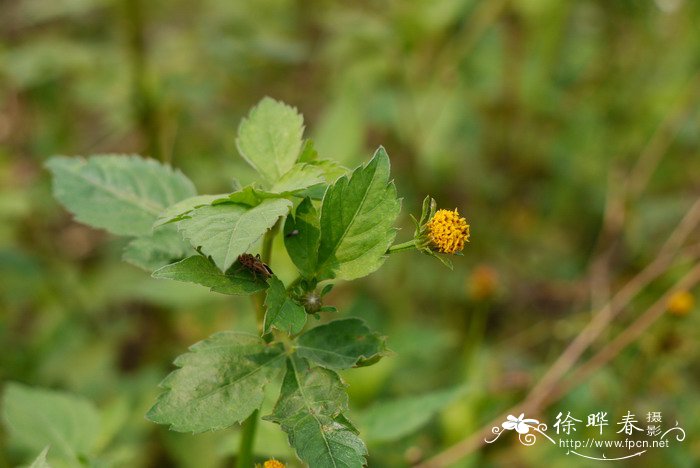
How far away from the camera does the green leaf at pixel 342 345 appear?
34.4 inches

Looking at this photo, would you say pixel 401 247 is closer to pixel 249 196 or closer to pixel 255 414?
pixel 249 196

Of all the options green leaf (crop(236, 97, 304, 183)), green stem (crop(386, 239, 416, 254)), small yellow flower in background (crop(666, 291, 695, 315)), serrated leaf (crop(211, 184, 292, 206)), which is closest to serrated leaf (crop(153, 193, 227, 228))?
serrated leaf (crop(211, 184, 292, 206))

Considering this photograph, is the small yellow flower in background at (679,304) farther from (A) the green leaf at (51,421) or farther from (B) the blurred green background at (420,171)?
(A) the green leaf at (51,421)

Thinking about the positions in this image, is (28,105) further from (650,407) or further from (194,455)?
(650,407)

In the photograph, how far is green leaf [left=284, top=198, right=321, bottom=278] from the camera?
89 cm

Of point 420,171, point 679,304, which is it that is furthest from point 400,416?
point 420,171

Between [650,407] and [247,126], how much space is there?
150 centimetres

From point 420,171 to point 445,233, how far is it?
1.70 m

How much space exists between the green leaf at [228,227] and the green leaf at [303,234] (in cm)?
7

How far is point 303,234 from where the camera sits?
0.89 meters

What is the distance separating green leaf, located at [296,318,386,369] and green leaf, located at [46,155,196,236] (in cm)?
33

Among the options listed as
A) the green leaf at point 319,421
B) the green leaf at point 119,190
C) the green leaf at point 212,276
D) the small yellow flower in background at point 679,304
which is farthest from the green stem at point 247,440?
the small yellow flower in background at point 679,304

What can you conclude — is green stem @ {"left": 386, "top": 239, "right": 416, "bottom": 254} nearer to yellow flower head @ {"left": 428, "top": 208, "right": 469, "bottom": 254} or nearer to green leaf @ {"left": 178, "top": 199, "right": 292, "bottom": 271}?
yellow flower head @ {"left": 428, "top": 208, "right": 469, "bottom": 254}

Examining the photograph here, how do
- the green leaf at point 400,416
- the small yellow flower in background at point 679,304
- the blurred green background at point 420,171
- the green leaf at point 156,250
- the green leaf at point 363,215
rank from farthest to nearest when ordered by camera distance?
the blurred green background at point 420,171, the small yellow flower in background at point 679,304, the green leaf at point 400,416, the green leaf at point 156,250, the green leaf at point 363,215
